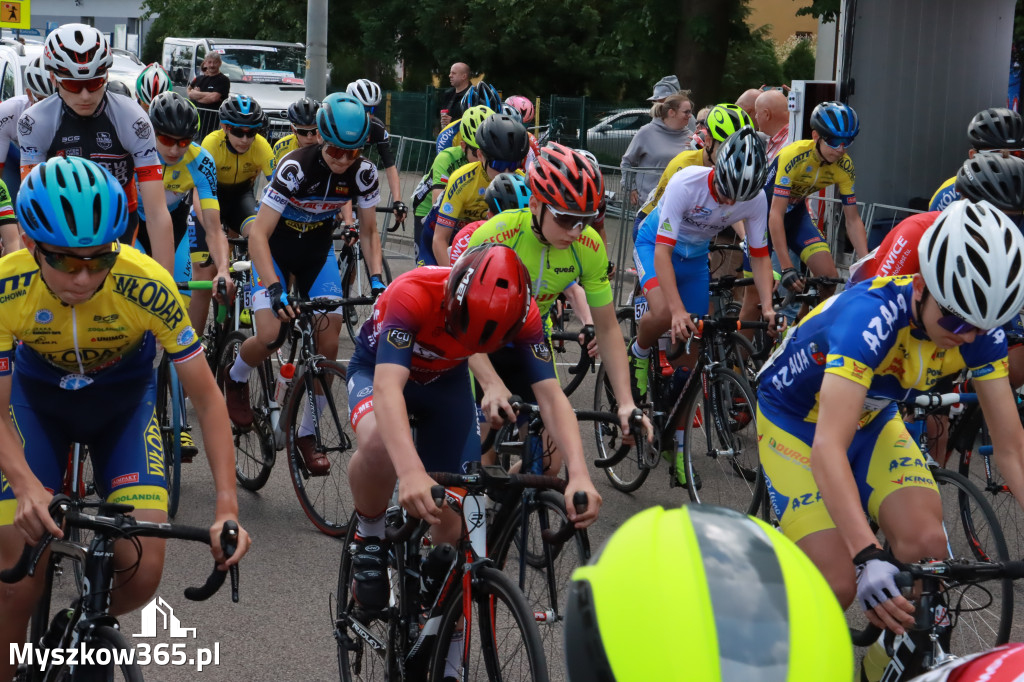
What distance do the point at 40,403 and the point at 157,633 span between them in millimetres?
1604

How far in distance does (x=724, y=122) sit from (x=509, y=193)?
7.57ft

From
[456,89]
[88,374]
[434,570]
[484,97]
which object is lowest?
[434,570]

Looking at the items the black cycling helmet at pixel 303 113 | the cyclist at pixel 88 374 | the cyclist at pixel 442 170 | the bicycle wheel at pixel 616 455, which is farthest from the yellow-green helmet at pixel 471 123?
the cyclist at pixel 88 374

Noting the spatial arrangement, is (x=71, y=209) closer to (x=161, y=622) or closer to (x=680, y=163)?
(x=161, y=622)

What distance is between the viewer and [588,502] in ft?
12.6

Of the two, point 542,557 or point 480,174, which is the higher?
point 480,174

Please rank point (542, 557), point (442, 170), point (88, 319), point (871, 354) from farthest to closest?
1. point (442, 170)
2. point (542, 557)
3. point (88, 319)
4. point (871, 354)

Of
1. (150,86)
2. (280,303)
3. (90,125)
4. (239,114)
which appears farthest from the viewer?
(150,86)

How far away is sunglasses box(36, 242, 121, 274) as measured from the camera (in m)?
3.68

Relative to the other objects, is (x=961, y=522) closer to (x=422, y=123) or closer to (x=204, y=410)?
(x=204, y=410)

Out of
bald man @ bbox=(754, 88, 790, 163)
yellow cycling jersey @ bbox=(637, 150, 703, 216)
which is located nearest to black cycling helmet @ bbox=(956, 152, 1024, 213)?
yellow cycling jersey @ bbox=(637, 150, 703, 216)

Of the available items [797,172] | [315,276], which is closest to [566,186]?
[315,276]

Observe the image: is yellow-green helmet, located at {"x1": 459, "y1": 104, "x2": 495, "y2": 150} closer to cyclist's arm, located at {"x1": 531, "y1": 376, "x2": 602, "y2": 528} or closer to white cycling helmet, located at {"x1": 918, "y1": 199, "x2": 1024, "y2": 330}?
cyclist's arm, located at {"x1": 531, "y1": 376, "x2": 602, "y2": 528}

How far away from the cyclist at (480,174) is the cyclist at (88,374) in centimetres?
365
